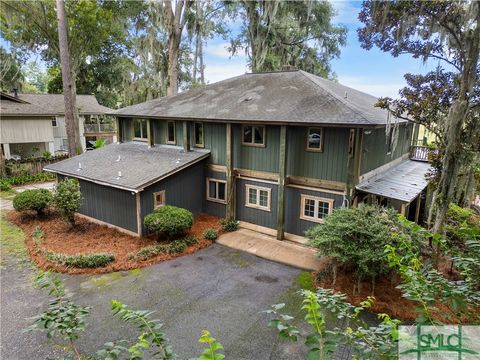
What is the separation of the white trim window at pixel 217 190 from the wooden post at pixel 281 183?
2999 mm

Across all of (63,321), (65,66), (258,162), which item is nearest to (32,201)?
(65,66)

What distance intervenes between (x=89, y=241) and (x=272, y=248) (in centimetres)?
734

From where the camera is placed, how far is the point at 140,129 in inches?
677

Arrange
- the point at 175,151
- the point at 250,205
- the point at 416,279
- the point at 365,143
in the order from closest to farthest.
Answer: the point at 416,279, the point at 365,143, the point at 250,205, the point at 175,151

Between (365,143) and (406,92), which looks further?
(365,143)

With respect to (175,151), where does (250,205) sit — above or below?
below

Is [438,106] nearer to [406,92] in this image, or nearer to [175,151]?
[406,92]

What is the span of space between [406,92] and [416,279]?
9.22 m

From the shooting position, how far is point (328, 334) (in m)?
2.34

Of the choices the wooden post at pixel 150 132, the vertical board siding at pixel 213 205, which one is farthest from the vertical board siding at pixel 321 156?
the wooden post at pixel 150 132

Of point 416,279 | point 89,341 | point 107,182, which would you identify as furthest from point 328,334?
point 107,182

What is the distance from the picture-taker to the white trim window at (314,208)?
454 inches

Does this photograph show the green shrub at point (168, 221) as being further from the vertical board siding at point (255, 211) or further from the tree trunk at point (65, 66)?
the tree trunk at point (65, 66)

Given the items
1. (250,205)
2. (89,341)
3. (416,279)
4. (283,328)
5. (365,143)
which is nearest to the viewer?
(283,328)
